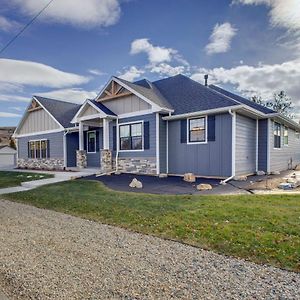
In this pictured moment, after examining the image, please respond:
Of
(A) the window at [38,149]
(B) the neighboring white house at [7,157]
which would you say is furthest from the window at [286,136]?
Answer: (B) the neighboring white house at [7,157]

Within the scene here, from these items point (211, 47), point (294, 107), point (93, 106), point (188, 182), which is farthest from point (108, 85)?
point (294, 107)

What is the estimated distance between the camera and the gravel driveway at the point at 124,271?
260 cm

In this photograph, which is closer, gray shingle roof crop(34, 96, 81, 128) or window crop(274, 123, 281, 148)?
window crop(274, 123, 281, 148)

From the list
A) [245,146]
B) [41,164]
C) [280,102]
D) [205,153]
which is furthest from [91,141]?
[280,102]

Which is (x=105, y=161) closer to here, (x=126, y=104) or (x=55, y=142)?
(x=126, y=104)

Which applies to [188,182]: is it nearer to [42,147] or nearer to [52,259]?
[52,259]

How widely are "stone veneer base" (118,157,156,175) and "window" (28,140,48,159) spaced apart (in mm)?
9336

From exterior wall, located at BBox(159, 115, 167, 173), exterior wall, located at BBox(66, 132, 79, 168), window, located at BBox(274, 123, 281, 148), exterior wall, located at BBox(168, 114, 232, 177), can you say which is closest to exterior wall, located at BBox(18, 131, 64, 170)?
exterior wall, located at BBox(66, 132, 79, 168)

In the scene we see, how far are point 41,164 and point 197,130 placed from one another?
15015 mm

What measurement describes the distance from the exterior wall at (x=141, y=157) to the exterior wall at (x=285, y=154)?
632 cm

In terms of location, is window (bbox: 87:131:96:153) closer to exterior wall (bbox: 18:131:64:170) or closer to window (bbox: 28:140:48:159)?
exterior wall (bbox: 18:131:64:170)

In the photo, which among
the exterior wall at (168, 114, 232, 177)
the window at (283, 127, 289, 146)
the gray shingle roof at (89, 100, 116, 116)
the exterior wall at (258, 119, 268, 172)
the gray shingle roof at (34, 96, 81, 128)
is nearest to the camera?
the exterior wall at (168, 114, 232, 177)

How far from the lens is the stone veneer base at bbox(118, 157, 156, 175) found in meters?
13.2

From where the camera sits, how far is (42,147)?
2119cm
